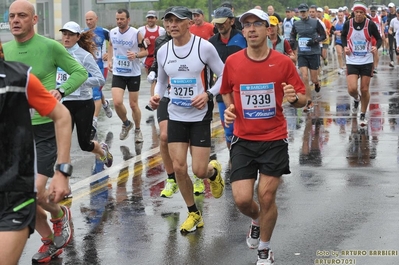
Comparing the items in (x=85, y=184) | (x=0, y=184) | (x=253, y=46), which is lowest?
(x=85, y=184)

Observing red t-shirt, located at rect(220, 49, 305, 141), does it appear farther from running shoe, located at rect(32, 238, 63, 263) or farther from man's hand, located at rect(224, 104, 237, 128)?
running shoe, located at rect(32, 238, 63, 263)

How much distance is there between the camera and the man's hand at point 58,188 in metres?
4.96

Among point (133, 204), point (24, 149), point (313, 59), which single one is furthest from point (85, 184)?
point (313, 59)

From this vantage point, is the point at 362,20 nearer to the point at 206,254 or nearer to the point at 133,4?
the point at 206,254

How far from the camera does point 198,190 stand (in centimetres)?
944

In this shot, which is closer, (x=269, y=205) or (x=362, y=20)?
(x=269, y=205)

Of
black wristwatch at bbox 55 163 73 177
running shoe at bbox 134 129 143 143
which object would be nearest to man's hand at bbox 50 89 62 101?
black wristwatch at bbox 55 163 73 177

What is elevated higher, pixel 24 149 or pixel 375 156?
pixel 24 149

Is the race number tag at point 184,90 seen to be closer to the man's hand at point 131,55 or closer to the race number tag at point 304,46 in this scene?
the man's hand at point 131,55

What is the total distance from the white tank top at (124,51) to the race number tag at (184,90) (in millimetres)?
5980

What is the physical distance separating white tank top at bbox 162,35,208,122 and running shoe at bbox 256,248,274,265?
1710 millimetres

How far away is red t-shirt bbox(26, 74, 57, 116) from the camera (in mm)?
4855

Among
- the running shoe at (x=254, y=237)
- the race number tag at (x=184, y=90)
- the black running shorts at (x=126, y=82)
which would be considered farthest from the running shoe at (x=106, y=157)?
the running shoe at (x=254, y=237)

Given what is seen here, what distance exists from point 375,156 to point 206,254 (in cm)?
505
